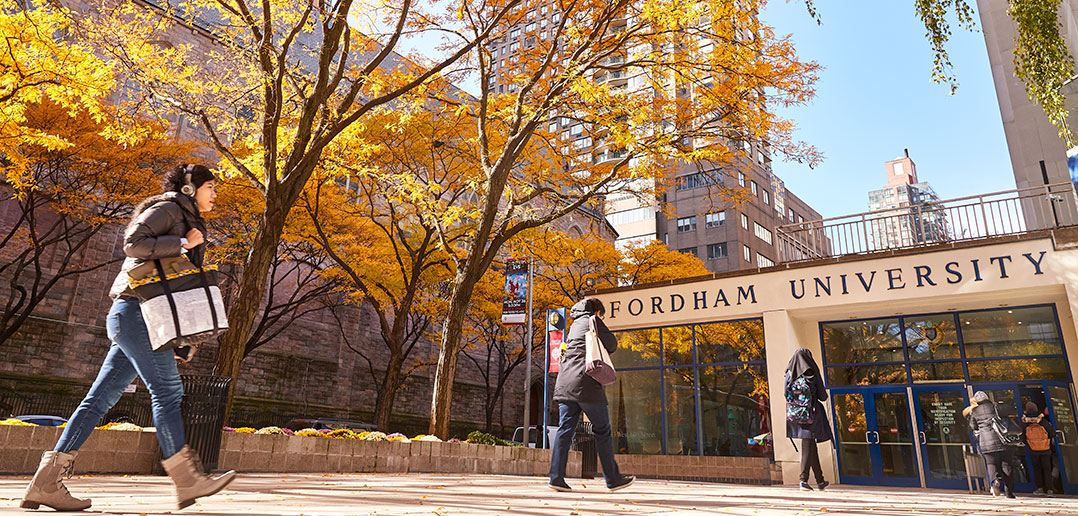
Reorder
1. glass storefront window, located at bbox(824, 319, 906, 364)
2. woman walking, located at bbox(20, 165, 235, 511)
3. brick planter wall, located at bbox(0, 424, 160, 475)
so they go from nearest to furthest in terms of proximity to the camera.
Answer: woman walking, located at bbox(20, 165, 235, 511), brick planter wall, located at bbox(0, 424, 160, 475), glass storefront window, located at bbox(824, 319, 906, 364)

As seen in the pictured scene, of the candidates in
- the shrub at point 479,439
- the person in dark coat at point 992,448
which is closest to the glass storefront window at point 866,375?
the person in dark coat at point 992,448

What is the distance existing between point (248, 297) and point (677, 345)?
11.0 m

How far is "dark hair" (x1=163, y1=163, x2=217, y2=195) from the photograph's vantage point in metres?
3.88

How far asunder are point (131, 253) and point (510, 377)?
35.8 metres

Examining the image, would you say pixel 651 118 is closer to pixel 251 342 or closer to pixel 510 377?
pixel 251 342

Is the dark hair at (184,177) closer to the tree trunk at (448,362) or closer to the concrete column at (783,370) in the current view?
the tree trunk at (448,362)

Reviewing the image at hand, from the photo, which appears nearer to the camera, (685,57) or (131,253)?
(131,253)

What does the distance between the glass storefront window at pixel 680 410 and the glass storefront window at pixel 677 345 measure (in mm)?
223

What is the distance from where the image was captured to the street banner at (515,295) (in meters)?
19.2

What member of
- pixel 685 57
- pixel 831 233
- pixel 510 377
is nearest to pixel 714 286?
pixel 831 233

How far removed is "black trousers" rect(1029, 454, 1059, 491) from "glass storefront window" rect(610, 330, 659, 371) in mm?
8263

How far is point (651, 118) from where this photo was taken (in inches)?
632

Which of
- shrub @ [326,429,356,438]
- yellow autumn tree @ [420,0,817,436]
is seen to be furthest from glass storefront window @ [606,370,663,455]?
shrub @ [326,429,356,438]

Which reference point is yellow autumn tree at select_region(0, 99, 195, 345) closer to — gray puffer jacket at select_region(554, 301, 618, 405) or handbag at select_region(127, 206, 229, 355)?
gray puffer jacket at select_region(554, 301, 618, 405)
